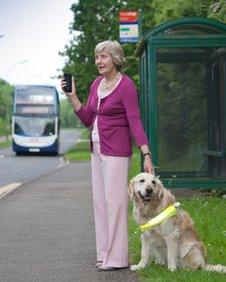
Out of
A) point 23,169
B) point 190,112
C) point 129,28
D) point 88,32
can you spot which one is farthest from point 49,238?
point 88,32

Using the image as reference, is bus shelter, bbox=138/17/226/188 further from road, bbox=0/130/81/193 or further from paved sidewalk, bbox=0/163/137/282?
road, bbox=0/130/81/193

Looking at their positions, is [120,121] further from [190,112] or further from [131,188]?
[190,112]

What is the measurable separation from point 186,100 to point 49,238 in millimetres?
5090

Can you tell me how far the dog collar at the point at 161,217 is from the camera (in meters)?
A: 6.34

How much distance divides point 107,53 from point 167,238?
A: 6.12 ft

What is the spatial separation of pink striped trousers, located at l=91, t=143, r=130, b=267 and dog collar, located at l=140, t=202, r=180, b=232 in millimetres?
425

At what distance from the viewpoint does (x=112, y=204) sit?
6734 millimetres

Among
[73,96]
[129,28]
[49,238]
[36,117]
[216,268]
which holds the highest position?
[129,28]

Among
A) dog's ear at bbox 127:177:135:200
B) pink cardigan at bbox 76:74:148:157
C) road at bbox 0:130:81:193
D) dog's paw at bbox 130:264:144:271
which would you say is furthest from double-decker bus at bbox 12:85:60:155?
dog's ear at bbox 127:177:135:200

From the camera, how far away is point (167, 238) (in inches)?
251

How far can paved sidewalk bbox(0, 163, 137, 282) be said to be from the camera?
22.1 feet

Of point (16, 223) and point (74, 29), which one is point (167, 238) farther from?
point (74, 29)

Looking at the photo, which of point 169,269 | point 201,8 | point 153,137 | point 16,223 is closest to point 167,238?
point 169,269

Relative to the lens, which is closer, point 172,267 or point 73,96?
point 172,267
